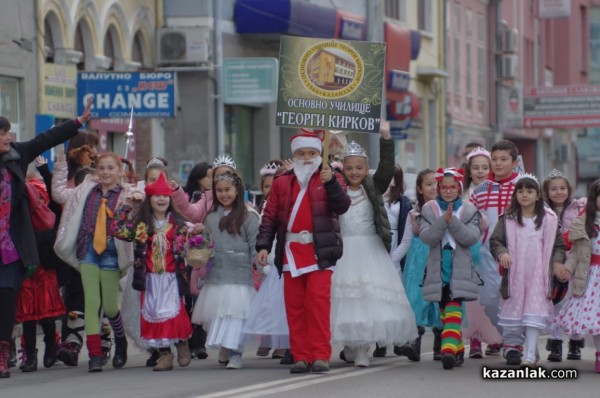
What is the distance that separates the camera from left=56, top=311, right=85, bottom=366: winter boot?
14203 millimetres

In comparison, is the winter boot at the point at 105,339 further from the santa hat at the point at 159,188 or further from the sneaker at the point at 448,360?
the sneaker at the point at 448,360

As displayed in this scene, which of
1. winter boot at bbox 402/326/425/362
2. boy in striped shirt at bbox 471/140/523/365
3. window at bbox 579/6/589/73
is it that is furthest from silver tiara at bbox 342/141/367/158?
window at bbox 579/6/589/73

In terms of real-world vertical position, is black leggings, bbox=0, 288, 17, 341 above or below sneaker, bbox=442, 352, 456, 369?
above

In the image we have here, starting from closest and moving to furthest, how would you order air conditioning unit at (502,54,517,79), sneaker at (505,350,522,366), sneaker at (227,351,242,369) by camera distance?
sneaker at (505,350,522,366) < sneaker at (227,351,242,369) < air conditioning unit at (502,54,517,79)

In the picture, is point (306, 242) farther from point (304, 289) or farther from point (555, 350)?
point (555, 350)

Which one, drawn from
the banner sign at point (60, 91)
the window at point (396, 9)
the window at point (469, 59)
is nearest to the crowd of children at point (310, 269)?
the banner sign at point (60, 91)

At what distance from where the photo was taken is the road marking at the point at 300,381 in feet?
37.2

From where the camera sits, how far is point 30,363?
13.9 metres

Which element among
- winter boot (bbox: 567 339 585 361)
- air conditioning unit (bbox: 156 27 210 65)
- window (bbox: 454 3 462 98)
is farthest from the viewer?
window (bbox: 454 3 462 98)

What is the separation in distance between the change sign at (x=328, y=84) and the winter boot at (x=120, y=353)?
2278 mm

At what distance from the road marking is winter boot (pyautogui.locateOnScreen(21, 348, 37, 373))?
2.59 metres

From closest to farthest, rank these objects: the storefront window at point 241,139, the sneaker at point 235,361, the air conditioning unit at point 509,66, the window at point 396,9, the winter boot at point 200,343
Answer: the sneaker at point 235,361, the winter boot at point 200,343, the storefront window at point 241,139, the window at point 396,9, the air conditioning unit at point 509,66

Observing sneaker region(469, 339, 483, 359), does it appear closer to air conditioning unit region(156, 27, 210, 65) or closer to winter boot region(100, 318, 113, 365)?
winter boot region(100, 318, 113, 365)

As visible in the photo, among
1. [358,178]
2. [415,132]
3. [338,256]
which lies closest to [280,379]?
[338,256]
